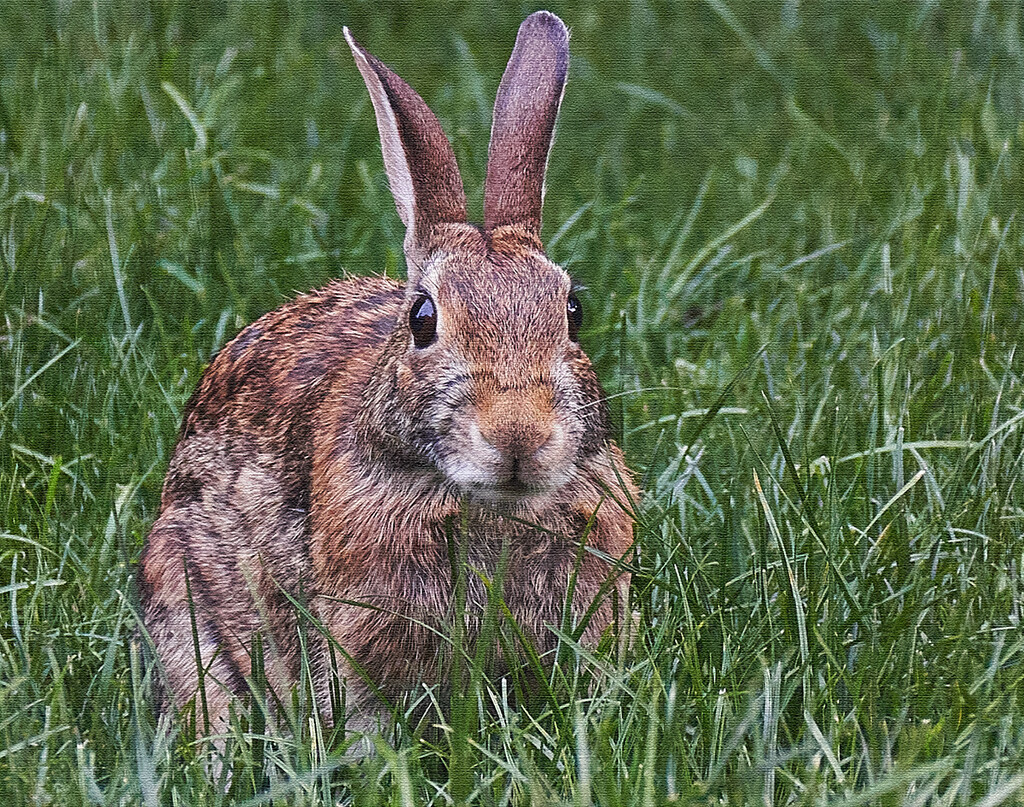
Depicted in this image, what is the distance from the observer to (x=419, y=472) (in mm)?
3254

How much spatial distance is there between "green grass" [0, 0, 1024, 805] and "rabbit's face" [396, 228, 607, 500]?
31 centimetres

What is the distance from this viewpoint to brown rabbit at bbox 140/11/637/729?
3076mm

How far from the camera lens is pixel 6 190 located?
4906 millimetres

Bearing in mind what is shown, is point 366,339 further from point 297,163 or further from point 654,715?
point 297,163

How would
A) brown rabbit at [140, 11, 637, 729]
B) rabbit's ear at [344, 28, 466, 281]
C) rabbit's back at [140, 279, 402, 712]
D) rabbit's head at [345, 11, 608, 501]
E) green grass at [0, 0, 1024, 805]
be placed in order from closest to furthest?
green grass at [0, 0, 1024, 805] < rabbit's head at [345, 11, 608, 501] < brown rabbit at [140, 11, 637, 729] < rabbit's ear at [344, 28, 466, 281] < rabbit's back at [140, 279, 402, 712]

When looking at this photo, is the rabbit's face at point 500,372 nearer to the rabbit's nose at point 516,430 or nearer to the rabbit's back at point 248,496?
the rabbit's nose at point 516,430

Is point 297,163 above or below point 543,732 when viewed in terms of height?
above

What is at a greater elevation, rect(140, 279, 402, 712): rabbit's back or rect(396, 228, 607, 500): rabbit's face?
rect(396, 228, 607, 500): rabbit's face

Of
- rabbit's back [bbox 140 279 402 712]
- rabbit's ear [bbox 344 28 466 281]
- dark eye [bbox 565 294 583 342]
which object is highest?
rabbit's ear [bbox 344 28 466 281]

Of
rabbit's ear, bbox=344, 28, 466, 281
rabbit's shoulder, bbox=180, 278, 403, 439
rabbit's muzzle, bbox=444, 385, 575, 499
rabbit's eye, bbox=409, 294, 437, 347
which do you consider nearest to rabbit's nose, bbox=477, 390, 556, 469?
rabbit's muzzle, bbox=444, 385, 575, 499

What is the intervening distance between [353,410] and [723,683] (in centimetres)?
96

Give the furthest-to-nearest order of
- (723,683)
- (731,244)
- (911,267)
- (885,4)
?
(885,4), (731,244), (911,267), (723,683)

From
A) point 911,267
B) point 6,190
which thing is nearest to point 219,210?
point 6,190

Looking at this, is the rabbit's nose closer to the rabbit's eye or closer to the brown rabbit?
the brown rabbit
